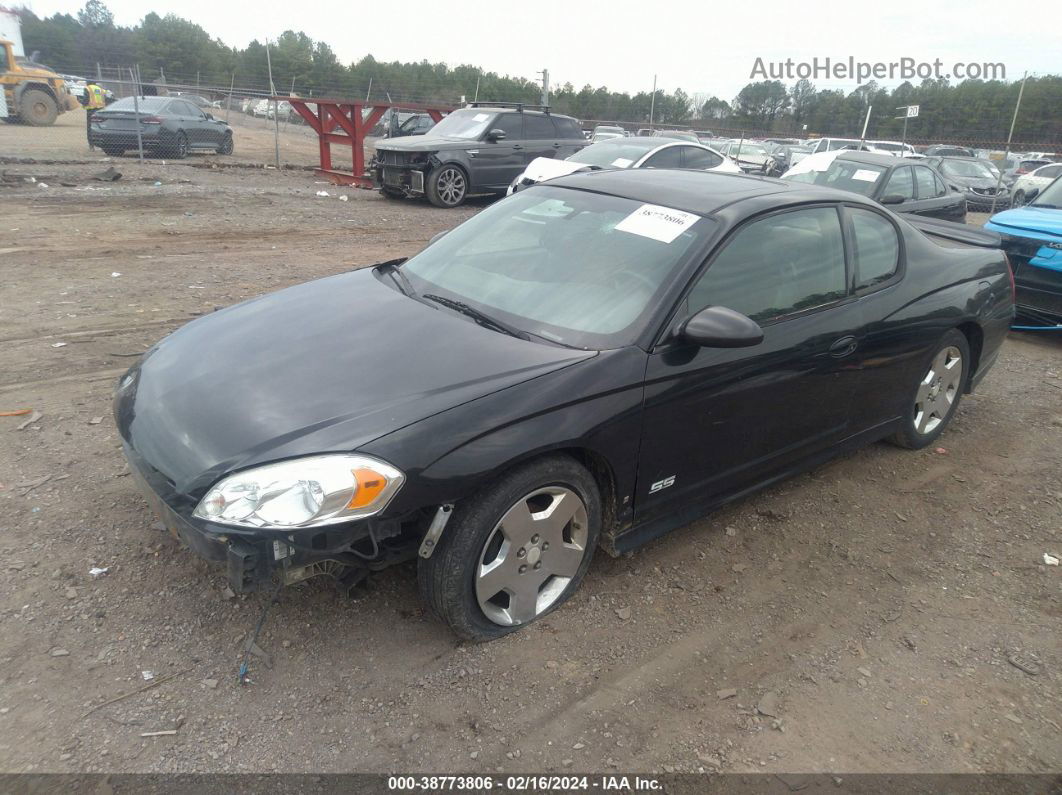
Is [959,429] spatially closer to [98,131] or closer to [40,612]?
[40,612]

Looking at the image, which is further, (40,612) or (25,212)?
(25,212)

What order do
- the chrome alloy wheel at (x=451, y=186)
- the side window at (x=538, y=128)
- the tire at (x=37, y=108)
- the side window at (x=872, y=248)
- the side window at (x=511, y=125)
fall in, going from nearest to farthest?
1. the side window at (x=872, y=248)
2. the chrome alloy wheel at (x=451, y=186)
3. the side window at (x=511, y=125)
4. the side window at (x=538, y=128)
5. the tire at (x=37, y=108)

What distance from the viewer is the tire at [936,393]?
171 inches

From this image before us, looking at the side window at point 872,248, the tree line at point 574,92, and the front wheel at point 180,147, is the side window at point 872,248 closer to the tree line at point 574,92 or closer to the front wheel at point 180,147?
the front wheel at point 180,147

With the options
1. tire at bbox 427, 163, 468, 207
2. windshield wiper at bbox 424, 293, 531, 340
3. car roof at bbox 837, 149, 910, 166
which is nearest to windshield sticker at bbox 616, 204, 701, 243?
windshield wiper at bbox 424, 293, 531, 340

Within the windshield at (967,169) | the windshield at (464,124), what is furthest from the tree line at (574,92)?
the windshield at (464,124)

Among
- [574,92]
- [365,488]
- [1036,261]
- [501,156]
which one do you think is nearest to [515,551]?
[365,488]

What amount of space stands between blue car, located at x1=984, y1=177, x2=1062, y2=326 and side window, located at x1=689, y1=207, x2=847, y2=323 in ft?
14.0

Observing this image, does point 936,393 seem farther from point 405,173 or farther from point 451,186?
point 405,173

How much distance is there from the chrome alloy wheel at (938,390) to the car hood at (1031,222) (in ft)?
10.4

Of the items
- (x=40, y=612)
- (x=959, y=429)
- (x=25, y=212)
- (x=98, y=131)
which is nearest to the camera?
(x=40, y=612)

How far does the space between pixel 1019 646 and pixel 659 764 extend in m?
1.69

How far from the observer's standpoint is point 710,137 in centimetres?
3186

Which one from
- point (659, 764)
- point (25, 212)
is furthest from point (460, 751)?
point (25, 212)
